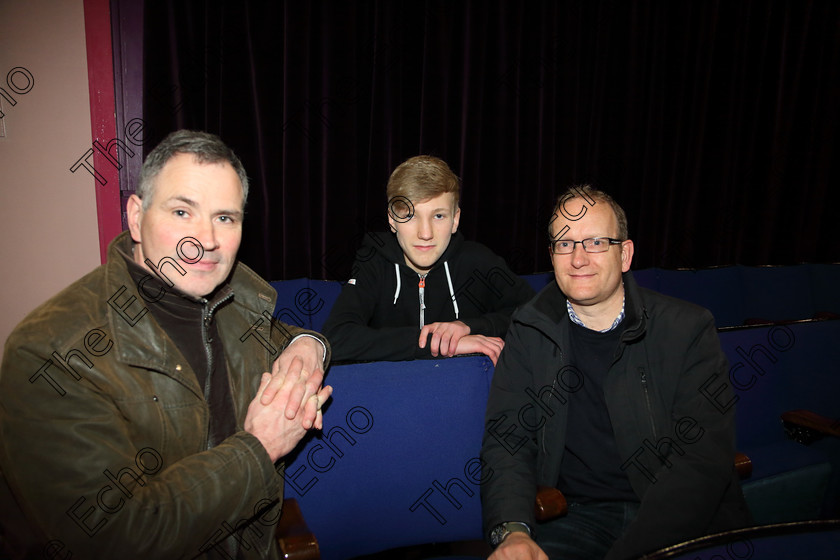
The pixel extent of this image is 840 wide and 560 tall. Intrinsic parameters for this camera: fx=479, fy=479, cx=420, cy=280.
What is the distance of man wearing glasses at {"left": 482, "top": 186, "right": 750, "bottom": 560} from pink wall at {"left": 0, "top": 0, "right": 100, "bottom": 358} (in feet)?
9.06

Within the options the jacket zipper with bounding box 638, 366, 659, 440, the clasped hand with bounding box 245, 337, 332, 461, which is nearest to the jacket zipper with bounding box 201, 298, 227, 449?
the clasped hand with bounding box 245, 337, 332, 461

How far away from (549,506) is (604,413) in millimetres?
395

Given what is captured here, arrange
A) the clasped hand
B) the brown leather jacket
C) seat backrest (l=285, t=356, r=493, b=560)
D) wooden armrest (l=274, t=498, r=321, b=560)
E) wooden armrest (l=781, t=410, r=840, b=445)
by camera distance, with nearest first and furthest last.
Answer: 1. the brown leather jacket
2. wooden armrest (l=274, t=498, r=321, b=560)
3. the clasped hand
4. seat backrest (l=285, t=356, r=493, b=560)
5. wooden armrest (l=781, t=410, r=840, b=445)

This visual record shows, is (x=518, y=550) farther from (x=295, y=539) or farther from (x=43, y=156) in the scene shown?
(x=43, y=156)

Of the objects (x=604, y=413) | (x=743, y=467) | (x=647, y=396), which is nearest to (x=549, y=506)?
(x=604, y=413)

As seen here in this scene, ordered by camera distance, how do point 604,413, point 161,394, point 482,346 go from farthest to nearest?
point 482,346
point 604,413
point 161,394

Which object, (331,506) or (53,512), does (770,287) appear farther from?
(53,512)

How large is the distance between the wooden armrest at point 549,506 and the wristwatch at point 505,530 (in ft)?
0.23

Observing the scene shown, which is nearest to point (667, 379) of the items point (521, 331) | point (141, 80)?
point (521, 331)

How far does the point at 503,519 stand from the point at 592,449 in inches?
17.6

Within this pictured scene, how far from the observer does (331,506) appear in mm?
1567

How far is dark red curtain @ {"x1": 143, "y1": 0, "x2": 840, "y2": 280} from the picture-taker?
3297 millimetres

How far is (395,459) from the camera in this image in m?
1.64

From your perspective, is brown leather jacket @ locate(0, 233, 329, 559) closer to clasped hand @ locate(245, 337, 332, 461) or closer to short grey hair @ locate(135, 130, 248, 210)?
clasped hand @ locate(245, 337, 332, 461)
